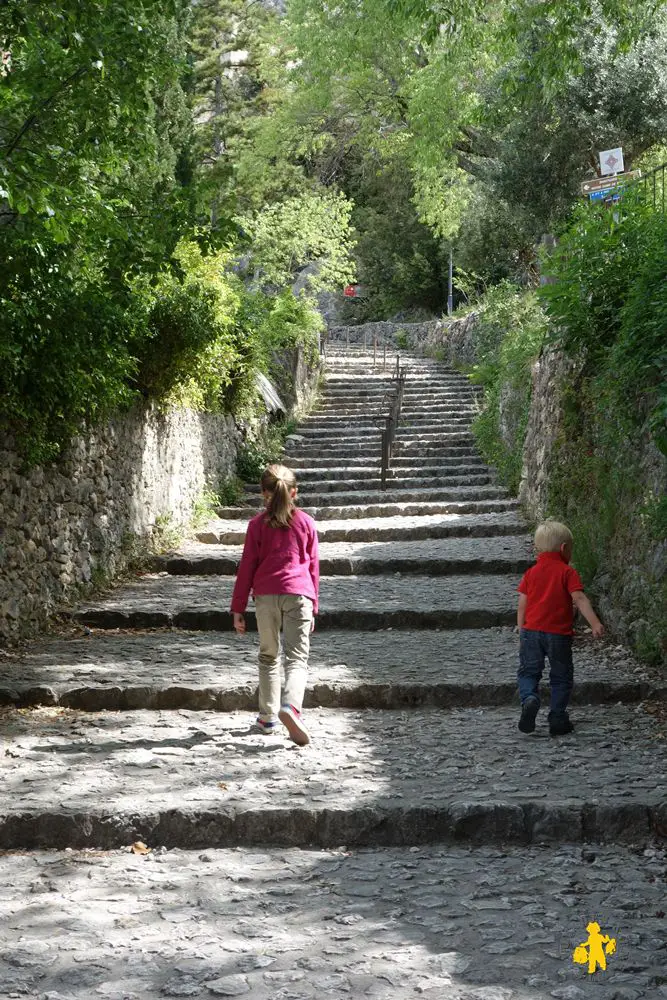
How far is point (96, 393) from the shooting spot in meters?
8.45

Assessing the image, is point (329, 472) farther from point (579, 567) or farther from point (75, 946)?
point (75, 946)

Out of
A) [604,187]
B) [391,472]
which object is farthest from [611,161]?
[391,472]

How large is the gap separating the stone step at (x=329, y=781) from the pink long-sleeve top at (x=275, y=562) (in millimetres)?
831

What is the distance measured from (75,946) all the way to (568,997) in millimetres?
1596

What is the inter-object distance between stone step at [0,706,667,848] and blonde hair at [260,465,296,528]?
1220 millimetres

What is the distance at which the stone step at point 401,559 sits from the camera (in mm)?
9961

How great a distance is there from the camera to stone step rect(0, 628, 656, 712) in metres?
6.17

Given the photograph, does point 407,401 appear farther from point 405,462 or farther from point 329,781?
point 329,781

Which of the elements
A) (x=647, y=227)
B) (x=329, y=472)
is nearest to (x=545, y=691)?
(x=647, y=227)

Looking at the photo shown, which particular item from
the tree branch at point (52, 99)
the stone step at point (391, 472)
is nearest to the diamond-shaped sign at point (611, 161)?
the stone step at point (391, 472)

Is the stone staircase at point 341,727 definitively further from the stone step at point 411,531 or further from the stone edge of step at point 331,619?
the stone step at point 411,531

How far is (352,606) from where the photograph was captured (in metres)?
8.51

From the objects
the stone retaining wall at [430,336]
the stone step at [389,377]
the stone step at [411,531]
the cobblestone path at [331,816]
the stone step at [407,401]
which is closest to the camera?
the cobblestone path at [331,816]

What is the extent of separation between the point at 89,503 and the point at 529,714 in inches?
194
